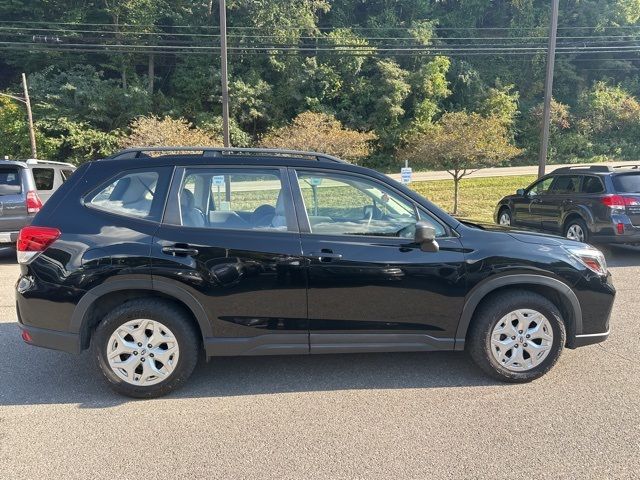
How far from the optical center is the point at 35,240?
3525 mm

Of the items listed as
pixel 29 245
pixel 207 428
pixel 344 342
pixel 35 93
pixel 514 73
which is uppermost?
pixel 514 73

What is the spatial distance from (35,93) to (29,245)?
37631mm

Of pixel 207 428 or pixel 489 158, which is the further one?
pixel 489 158

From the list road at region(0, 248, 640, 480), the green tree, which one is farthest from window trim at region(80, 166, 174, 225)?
the green tree

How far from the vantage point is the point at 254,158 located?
12.4 ft

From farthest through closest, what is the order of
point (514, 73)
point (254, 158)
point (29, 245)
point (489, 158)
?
point (514, 73)
point (489, 158)
point (254, 158)
point (29, 245)

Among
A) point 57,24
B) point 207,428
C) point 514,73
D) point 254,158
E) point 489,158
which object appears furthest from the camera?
point 514,73

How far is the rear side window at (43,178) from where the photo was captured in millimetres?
9312

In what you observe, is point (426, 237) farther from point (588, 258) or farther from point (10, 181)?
point (10, 181)

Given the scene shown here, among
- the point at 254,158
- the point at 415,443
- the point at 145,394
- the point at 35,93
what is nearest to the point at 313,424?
the point at 415,443

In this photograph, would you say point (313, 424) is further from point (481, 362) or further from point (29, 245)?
point (29, 245)

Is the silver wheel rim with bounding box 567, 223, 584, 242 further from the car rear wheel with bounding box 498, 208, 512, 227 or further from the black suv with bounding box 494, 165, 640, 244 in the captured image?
the car rear wheel with bounding box 498, 208, 512, 227

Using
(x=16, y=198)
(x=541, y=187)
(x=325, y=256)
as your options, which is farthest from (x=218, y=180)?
(x=541, y=187)

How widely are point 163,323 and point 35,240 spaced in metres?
1.13
